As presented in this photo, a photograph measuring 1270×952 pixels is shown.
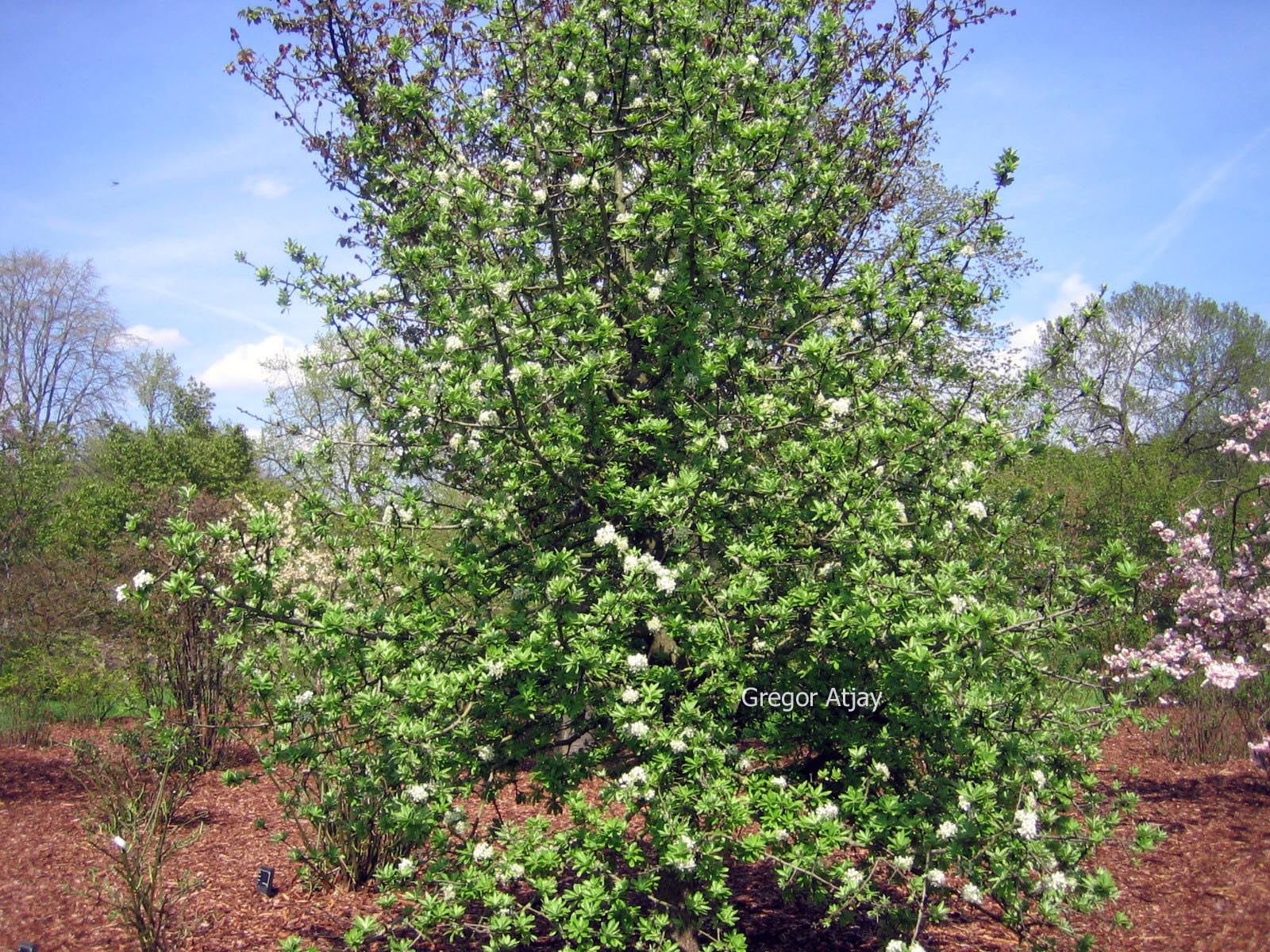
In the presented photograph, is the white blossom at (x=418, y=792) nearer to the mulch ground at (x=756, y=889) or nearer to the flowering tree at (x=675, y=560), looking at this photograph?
the flowering tree at (x=675, y=560)

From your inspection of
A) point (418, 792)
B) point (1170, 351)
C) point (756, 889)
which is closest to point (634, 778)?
point (418, 792)

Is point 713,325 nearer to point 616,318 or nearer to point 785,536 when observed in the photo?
point 616,318

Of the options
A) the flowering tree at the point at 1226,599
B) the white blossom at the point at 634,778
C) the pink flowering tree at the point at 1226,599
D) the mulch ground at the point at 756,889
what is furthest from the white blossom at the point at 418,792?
the flowering tree at the point at 1226,599

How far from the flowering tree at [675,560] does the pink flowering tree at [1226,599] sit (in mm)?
4596

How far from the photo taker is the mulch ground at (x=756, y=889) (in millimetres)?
5203

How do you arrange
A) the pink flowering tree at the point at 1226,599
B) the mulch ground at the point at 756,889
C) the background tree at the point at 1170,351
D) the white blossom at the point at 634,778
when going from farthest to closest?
the background tree at the point at 1170,351
the pink flowering tree at the point at 1226,599
the mulch ground at the point at 756,889
the white blossom at the point at 634,778

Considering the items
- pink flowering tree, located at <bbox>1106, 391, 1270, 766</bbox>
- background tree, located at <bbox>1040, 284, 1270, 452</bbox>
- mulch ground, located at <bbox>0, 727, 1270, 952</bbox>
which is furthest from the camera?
background tree, located at <bbox>1040, 284, 1270, 452</bbox>

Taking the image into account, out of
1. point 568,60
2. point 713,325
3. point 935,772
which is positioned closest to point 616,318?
point 713,325

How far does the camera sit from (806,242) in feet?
14.1

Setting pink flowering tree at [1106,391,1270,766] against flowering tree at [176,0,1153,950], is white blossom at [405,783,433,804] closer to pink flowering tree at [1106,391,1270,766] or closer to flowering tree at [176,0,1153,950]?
flowering tree at [176,0,1153,950]

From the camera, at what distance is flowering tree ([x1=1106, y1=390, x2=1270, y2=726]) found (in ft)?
24.8

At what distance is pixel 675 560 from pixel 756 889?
3.15 meters

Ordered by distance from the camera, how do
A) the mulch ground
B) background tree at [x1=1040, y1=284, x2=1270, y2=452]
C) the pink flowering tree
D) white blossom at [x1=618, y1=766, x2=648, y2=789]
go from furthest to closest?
background tree at [x1=1040, y1=284, x2=1270, y2=452], the pink flowering tree, the mulch ground, white blossom at [x1=618, y1=766, x2=648, y2=789]

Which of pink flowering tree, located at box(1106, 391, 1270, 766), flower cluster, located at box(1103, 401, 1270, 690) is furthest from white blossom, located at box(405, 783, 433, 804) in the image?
flower cluster, located at box(1103, 401, 1270, 690)
